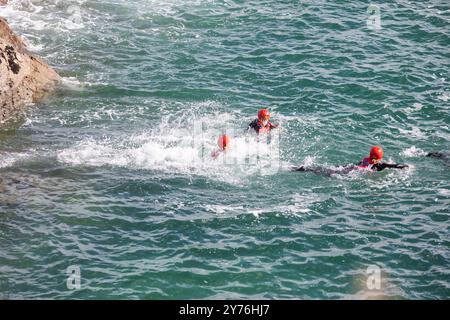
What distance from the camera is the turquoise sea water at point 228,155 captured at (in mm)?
18828

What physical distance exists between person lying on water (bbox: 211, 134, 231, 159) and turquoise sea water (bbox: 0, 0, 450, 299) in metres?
0.36

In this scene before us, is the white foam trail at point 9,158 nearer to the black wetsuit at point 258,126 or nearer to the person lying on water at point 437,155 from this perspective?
the black wetsuit at point 258,126

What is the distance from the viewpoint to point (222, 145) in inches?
989

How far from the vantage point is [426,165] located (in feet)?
80.0

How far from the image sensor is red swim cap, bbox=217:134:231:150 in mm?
24969

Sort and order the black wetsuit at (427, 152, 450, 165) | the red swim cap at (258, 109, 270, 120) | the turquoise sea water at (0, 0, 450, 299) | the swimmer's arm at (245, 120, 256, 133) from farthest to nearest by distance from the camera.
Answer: the swimmer's arm at (245, 120, 256, 133) → the red swim cap at (258, 109, 270, 120) → the black wetsuit at (427, 152, 450, 165) → the turquoise sea water at (0, 0, 450, 299)

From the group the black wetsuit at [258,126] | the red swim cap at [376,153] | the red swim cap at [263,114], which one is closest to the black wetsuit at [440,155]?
the red swim cap at [376,153]

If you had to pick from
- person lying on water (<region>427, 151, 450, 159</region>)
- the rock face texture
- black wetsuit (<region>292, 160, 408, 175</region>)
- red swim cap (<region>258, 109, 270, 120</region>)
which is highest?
the rock face texture

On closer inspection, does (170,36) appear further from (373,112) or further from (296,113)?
(373,112)

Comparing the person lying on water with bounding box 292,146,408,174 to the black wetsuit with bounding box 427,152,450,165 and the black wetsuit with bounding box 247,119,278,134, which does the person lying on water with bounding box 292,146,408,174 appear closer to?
the black wetsuit with bounding box 427,152,450,165

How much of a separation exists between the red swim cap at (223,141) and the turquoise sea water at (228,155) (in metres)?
0.43

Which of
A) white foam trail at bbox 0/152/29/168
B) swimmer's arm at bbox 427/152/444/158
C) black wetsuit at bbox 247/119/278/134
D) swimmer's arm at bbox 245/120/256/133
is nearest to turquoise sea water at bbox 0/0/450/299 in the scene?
white foam trail at bbox 0/152/29/168

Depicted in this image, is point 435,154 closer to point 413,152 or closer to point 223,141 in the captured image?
point 413,152
